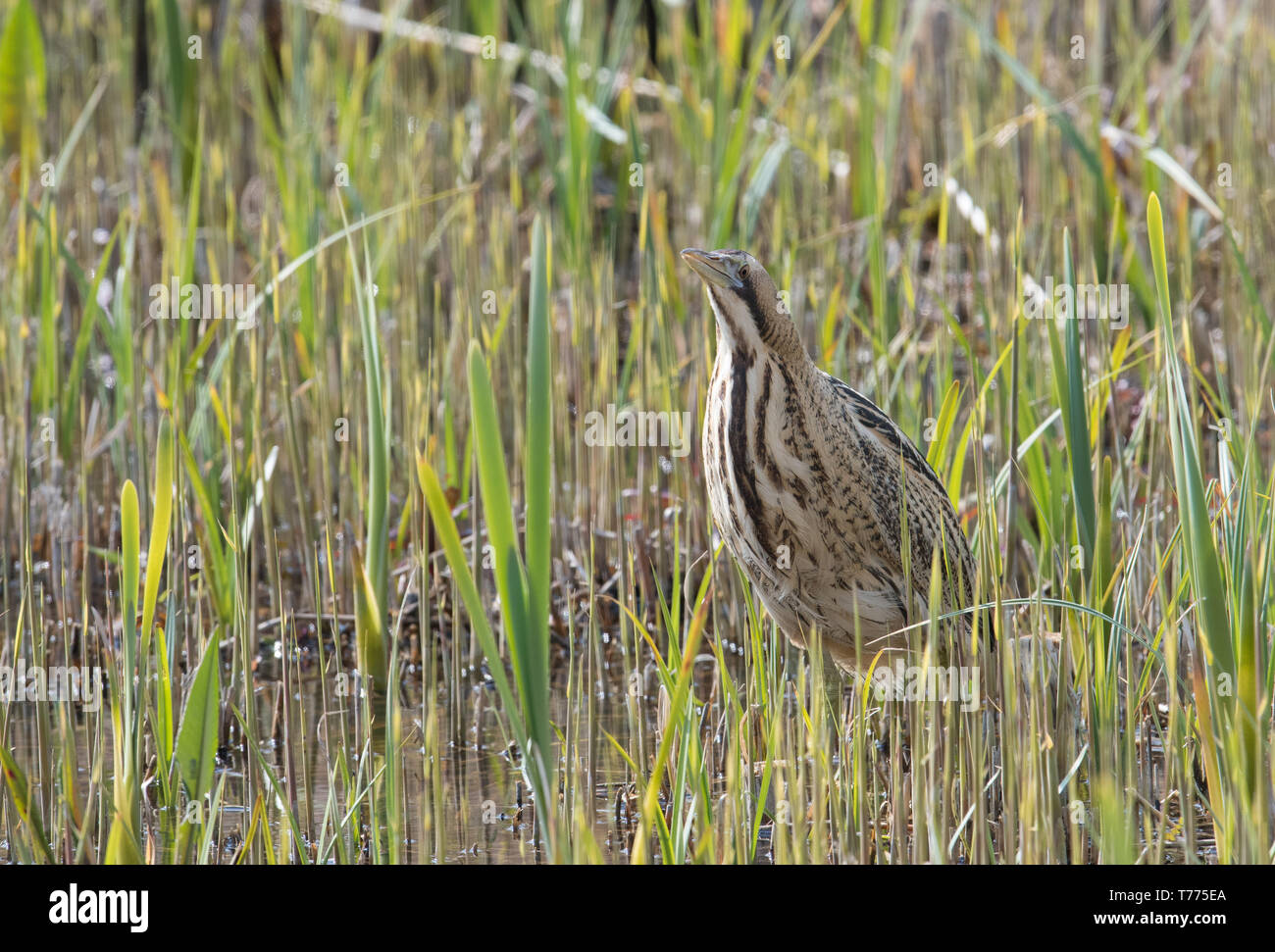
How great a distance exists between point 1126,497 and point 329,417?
1558 millimetres

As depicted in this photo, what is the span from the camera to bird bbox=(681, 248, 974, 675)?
8.04 ft

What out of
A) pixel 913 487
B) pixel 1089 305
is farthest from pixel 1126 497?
pixel 1089 305

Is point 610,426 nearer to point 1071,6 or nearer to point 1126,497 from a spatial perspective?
point 1126,497

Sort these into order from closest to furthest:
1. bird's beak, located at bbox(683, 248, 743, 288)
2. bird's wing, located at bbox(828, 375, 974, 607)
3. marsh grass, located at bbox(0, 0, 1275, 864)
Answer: marsh grass, located at bbox(0, 0, 1275, 864), bird's beak, located at bbox(683, 248, 743, 288), bird's wing, located at bbox(828, 375, 974, 607)

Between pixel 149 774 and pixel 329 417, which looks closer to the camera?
pixel 149 774

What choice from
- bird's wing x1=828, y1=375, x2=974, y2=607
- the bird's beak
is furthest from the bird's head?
bird's wing x1=828, y1=375, x2=974, y2=607

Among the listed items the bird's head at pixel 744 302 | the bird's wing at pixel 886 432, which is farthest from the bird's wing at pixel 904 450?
the bird's head at pixel 744 302

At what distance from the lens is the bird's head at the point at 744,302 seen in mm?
2402

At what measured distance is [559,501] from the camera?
338cm

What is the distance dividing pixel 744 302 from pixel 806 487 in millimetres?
313

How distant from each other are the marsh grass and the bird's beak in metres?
0.37

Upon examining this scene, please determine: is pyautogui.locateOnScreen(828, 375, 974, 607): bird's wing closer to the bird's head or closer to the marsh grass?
the marsh grass

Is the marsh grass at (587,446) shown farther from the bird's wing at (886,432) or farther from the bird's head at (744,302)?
the bird's head at (744,302)

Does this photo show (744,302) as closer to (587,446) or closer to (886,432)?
(886,432)
